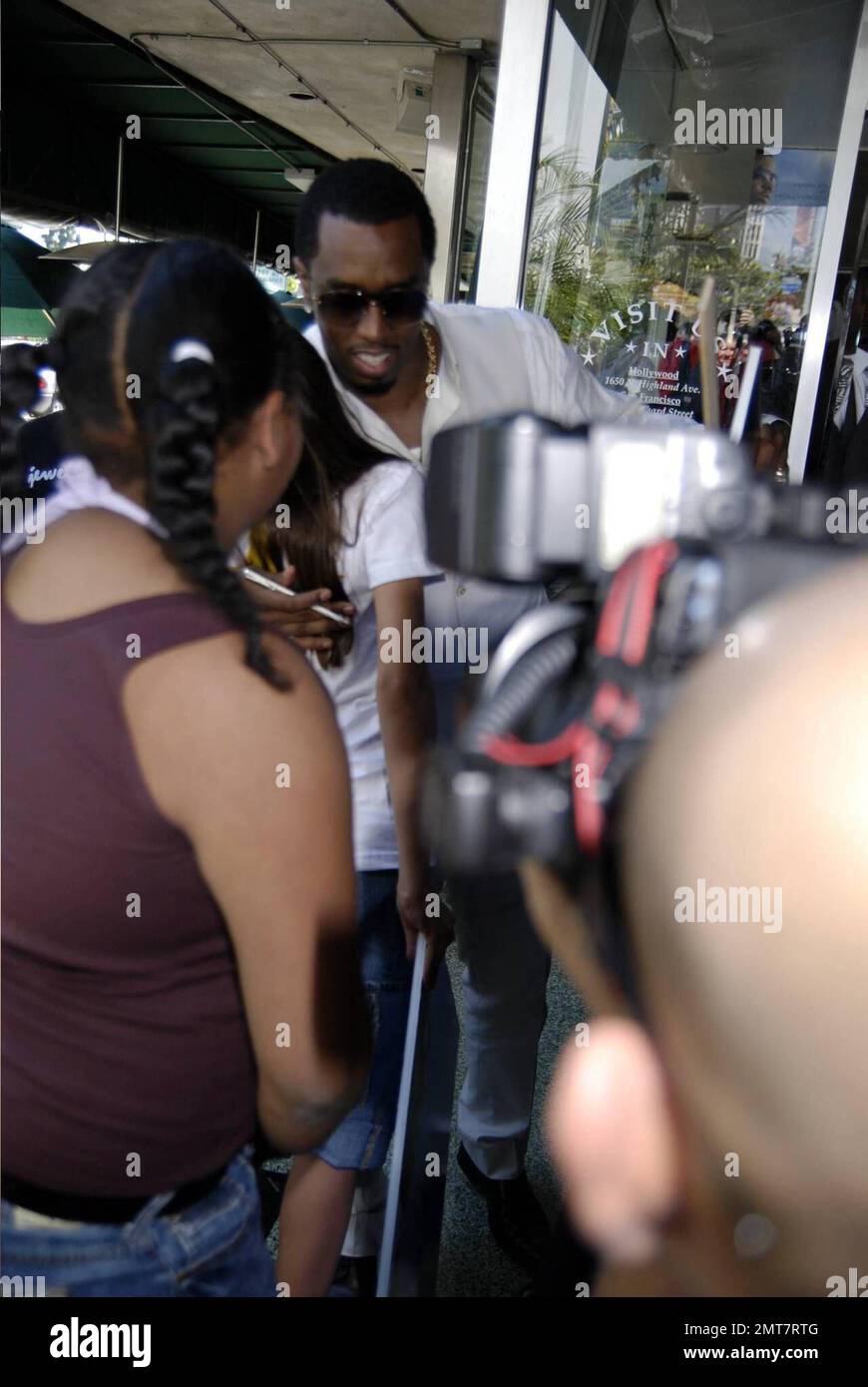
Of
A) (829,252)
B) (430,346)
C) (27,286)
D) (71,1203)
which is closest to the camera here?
(71,1203)

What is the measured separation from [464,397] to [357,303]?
0.23 meters

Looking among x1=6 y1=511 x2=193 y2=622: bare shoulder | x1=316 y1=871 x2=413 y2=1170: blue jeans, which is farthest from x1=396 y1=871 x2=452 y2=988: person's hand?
x1=6 y1=511 x2=193 y2=622: bare shoulder

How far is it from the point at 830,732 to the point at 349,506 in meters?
1.20

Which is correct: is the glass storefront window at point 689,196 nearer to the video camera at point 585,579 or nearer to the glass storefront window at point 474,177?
the glass storefront window at point 474,177

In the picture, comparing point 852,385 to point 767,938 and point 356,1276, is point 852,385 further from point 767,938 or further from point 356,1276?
point 767,938

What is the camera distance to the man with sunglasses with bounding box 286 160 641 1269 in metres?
1.70

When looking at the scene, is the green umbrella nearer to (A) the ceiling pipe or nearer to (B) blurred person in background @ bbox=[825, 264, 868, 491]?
(A) the ceiling pipe

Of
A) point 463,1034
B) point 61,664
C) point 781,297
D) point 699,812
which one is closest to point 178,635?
point 61,664

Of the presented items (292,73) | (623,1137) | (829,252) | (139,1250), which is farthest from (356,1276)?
(292,73)

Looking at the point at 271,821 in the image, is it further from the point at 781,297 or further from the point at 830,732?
the point at 781,297

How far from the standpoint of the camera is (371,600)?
1.60 meters

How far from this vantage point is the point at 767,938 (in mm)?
412

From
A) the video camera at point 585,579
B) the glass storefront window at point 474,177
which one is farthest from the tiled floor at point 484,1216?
the glass storefront window at point 474,177

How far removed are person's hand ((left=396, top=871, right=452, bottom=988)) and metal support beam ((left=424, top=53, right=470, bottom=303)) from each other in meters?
3.78
